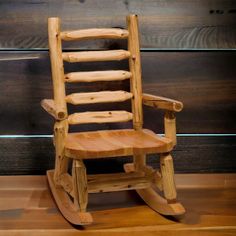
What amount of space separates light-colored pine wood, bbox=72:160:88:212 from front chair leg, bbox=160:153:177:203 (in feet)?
0.80

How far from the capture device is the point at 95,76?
1.62 m

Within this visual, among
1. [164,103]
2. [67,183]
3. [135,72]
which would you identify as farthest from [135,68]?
[67,183]

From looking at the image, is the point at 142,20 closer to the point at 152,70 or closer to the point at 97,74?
the point at 152,70

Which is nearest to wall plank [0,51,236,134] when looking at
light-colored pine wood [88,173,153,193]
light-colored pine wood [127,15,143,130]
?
light-colored pine wood [127,15,143,130]

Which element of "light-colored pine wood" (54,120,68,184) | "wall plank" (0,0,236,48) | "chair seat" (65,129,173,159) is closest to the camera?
"chair seat" (65,129,173,159)

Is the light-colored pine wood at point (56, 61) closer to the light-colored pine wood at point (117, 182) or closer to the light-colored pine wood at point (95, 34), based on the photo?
the light-colored pine wood at point (95, 34)

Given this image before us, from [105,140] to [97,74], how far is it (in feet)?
0.83

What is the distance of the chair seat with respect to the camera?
1.36 meters

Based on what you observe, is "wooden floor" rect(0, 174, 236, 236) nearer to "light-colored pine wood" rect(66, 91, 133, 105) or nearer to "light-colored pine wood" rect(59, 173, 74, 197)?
"light-colored pine wood" rect(59, 173, 74, 197)

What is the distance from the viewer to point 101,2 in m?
1.76

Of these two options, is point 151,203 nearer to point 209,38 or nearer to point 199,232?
point 199,232

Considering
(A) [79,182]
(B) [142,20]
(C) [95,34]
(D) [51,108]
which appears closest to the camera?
(A) [79,182]

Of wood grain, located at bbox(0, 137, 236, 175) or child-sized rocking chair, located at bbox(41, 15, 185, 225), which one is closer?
child-sized rocking chair, located at bbox(41, 15, 185, 225)

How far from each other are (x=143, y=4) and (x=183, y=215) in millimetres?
A: 791
